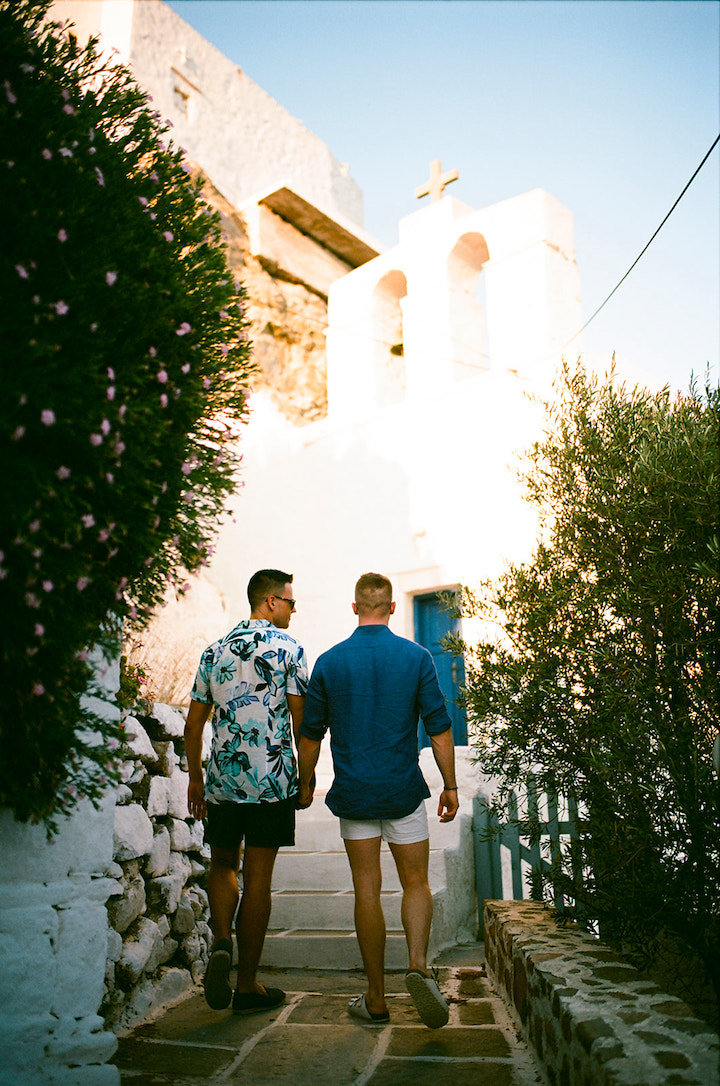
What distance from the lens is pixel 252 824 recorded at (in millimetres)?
3439

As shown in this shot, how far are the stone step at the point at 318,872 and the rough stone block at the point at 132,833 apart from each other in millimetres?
1863

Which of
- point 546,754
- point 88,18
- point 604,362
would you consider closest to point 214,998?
point 546,754

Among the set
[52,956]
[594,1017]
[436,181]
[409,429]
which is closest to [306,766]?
[52,956]

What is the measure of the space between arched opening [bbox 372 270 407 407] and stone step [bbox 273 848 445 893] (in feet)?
21.4

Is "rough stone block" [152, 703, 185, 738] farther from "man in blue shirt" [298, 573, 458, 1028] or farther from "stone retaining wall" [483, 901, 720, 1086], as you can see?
"stone retaining wall" [483, 901, 720, 1086]

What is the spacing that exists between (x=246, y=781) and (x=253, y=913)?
0.53 meters

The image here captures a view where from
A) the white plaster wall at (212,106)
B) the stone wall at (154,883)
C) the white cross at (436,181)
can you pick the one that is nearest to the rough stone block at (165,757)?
the stone wall at (154,883)

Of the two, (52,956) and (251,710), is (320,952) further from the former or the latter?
(52,956)

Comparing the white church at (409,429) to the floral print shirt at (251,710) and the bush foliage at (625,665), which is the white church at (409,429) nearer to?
the floral print shirt at (251,710)

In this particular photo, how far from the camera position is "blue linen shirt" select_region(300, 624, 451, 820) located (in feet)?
11.1

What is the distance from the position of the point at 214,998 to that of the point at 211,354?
252 cm

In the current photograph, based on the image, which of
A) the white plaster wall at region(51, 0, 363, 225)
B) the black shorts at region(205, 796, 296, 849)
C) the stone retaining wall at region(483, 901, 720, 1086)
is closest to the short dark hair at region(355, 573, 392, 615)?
the black shorts at region(205, 796, 296, 849)

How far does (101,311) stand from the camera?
2295 millimetres

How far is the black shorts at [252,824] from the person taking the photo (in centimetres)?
343
